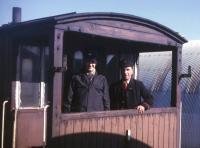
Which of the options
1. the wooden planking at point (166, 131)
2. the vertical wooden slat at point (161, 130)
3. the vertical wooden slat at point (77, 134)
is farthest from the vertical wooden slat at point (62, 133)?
the wooden planking at point (166, 131)

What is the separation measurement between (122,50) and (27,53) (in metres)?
2.91

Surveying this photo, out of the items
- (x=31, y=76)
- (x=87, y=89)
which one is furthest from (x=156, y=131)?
(x=31, y=76)

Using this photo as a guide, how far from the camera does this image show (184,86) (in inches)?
547

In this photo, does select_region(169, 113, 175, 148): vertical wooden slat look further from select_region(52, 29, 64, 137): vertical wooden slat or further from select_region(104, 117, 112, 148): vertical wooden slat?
select_region(52, 29, 64, 137): vertical wooden slat

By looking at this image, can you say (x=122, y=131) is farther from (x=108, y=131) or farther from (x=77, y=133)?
(x=77, y=133)

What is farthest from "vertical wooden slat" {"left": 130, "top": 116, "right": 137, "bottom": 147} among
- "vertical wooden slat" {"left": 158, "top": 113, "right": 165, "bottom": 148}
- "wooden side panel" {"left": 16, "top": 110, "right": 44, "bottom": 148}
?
"wooden side panel" {"left": 16, "top": 110, "right": 44, "bottom": 148}

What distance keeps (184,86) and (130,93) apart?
7.94 m

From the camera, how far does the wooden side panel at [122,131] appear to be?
554 cm

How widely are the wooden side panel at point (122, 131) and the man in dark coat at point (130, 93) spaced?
23cm

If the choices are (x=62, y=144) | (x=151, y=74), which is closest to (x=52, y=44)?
(x=62, y=144)

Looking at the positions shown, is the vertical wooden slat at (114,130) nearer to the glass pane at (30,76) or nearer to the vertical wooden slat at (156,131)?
the vertical wooden slat at (156,131)

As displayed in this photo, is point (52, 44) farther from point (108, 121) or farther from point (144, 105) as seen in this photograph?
point (144, 105)

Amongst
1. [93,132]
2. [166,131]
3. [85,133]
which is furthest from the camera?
→ [166,131]

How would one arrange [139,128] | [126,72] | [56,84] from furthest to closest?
[139,128] → [126,72] → [56,84]
